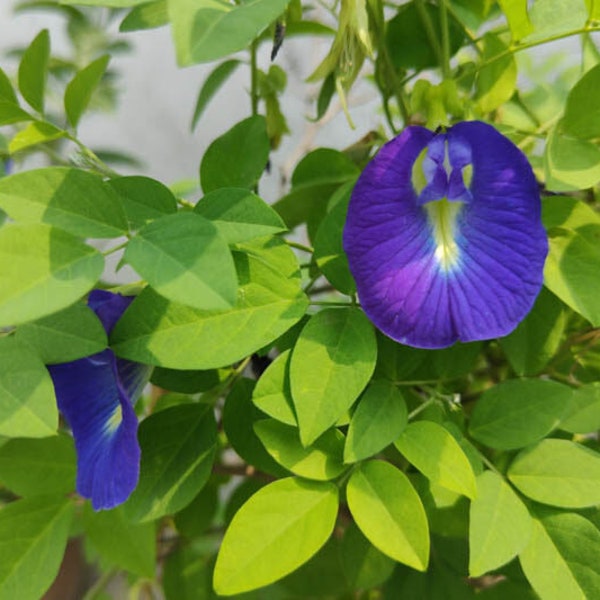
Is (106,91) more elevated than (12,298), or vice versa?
(12,298)

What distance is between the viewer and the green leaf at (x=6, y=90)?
513 mm

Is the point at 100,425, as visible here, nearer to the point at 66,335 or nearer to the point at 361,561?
the point at 66,335

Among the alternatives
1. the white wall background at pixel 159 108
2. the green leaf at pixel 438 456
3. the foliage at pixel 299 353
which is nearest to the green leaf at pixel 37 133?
the foliage at pixel 299 353

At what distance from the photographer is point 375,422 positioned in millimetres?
479

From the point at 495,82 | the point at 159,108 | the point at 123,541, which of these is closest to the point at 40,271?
the point at 123,541

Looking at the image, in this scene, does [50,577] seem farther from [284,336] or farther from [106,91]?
[106,91]

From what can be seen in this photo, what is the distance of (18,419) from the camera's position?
1.36 feet

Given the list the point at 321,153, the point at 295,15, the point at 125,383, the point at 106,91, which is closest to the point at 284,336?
the point at 125,383

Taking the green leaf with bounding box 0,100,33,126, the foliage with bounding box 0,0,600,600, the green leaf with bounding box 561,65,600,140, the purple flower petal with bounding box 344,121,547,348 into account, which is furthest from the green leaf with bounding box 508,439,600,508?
the green leaf with bounding box 0,100,33,126

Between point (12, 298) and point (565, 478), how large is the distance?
362mm

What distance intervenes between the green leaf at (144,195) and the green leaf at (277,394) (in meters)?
0.13

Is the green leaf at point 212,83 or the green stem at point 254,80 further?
the green leaf at point 212,83

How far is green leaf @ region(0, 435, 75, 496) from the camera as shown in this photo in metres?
0.60

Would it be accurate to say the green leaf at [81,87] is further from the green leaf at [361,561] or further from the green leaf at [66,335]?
the green leaf at [361,561]
